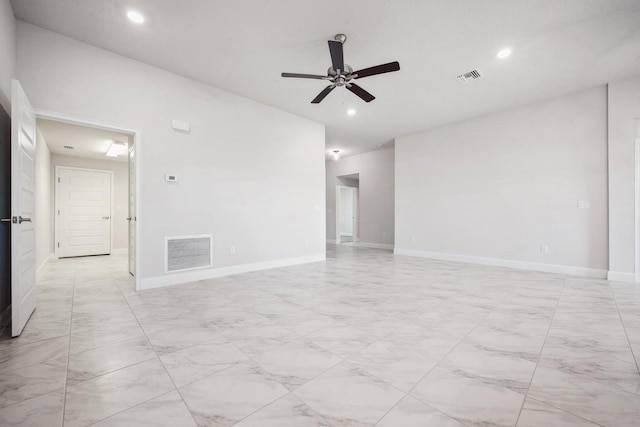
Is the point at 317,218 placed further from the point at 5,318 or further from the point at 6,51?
the point at 6,51

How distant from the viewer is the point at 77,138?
5633 millimetres

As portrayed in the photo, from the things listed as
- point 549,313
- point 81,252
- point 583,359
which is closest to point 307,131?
point 549,313

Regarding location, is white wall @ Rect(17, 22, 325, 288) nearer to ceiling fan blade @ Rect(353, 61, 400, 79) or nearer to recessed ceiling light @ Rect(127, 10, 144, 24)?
recessed ceiling light @ Rect(127, 10, 144, 24)

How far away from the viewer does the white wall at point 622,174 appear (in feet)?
13.6

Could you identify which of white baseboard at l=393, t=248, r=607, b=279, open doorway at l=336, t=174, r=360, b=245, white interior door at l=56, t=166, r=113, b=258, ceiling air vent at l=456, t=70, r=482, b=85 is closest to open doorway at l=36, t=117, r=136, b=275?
white interior door at l=56, t=166, r=113, b=258

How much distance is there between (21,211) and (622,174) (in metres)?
7.52

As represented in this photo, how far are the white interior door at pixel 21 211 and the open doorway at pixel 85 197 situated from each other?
3.49 meters

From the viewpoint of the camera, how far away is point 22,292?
2.34 m

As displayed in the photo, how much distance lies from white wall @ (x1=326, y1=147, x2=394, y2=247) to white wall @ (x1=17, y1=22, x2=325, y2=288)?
3220 millimetres

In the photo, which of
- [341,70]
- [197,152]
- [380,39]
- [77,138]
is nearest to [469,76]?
[380,39]

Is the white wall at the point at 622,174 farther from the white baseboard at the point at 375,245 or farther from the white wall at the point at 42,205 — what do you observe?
the white wall at the point at 42,205

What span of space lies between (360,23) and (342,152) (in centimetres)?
617

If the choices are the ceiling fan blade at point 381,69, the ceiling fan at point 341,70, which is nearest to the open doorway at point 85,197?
the ceiling fan at point 341,70

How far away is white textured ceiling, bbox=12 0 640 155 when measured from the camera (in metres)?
2.71
